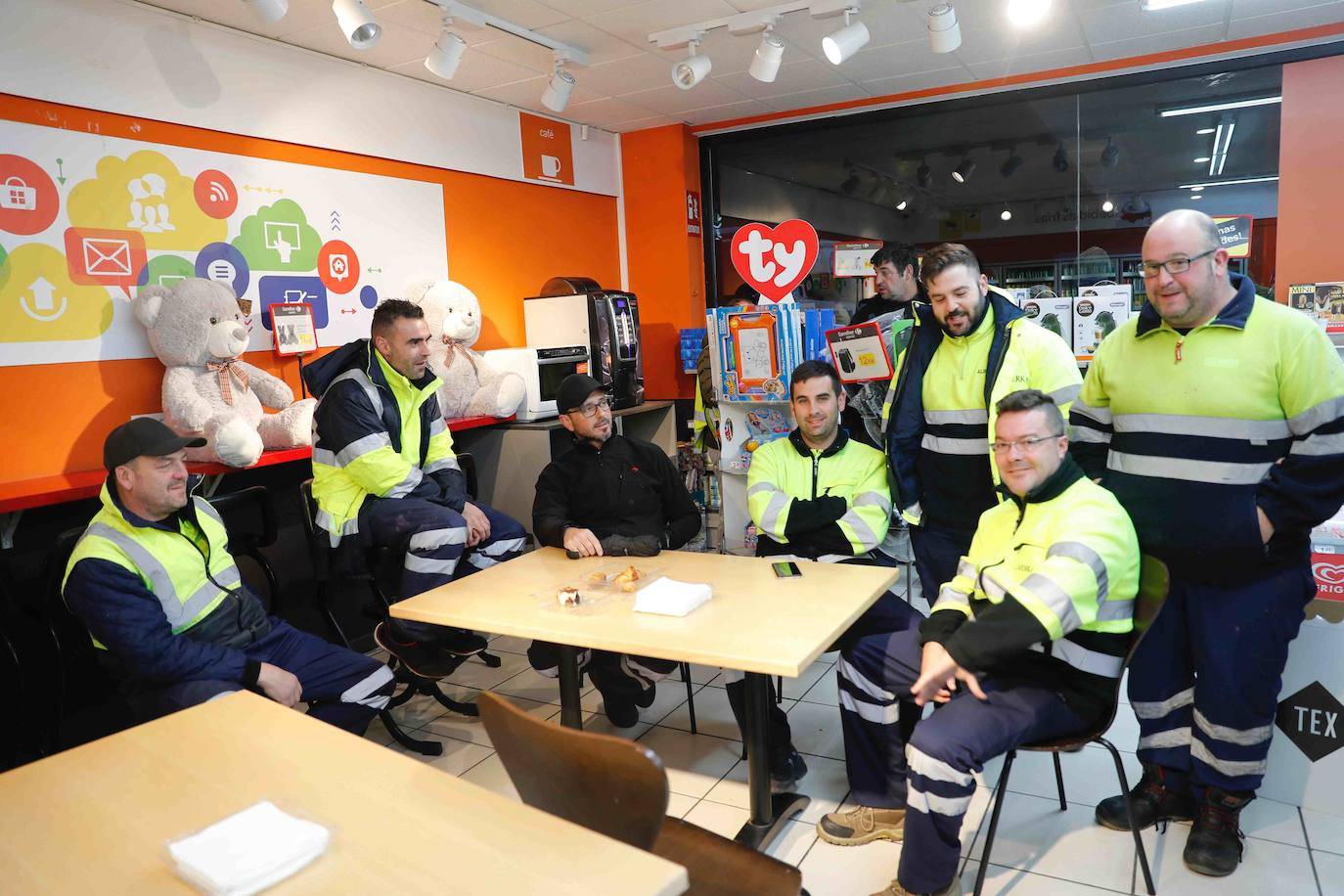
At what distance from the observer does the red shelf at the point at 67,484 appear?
3.12 m

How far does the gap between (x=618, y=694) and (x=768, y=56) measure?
11.0ft

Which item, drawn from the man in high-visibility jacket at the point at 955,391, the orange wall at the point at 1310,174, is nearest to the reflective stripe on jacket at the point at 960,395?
the man in high-visibility jacket at the point at 955,391

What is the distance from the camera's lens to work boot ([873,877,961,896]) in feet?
7.16

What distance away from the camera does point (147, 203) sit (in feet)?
13.0

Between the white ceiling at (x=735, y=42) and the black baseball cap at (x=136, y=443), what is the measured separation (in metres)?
2.31

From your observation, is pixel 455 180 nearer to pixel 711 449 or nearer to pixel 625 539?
pixel 711 449

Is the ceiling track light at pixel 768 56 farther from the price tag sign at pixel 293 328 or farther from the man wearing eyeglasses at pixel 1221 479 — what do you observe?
the man wearing eyeglasses at pixel 1221 479

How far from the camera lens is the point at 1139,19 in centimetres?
492

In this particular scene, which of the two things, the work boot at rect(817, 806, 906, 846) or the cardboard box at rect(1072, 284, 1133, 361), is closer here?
the work boot at rect(817, 806, 906, 846)

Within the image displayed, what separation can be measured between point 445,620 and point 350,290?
9.93 ft

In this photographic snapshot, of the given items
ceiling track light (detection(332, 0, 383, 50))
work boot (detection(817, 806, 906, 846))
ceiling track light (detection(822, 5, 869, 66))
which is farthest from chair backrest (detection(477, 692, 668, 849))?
ceiling track light (detection(822, 5, 869, 66))

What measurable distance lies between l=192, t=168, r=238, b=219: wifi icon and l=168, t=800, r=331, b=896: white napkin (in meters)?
3.52

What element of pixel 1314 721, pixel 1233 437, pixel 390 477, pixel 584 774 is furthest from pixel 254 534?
pixel 1314 721

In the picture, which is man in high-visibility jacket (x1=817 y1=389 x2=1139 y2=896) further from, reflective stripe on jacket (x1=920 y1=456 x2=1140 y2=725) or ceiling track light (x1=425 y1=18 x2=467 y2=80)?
A: ceiling track light (x1=425 y1=18 x2=467 y2=80)
